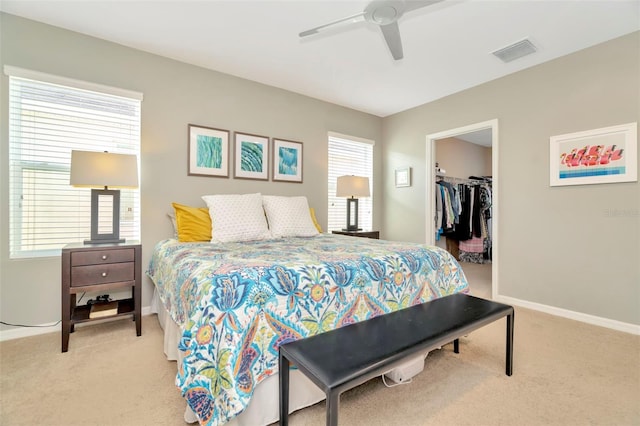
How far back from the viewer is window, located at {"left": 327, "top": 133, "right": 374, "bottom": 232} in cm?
418

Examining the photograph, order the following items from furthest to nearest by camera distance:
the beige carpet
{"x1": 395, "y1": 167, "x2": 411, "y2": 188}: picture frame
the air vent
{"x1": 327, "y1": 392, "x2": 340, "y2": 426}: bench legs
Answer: {"x1": 395, "y1": 167, "x2": 411, "y2": 188}: picture frame, the air vent, the beige carpet, {"x1": 327, "y1": 392, "x2": 340, "y2": 426}: bench legs

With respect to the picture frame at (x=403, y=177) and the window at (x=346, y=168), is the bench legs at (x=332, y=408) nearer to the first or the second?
the window at (x=346, y=168)

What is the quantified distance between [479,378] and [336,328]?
100 cm

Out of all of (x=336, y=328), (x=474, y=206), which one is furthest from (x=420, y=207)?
(x=336, y=328)

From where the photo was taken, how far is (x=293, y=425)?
1.36 m

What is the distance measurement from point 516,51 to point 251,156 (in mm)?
2875

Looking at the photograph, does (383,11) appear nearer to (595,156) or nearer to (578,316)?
(595,156)

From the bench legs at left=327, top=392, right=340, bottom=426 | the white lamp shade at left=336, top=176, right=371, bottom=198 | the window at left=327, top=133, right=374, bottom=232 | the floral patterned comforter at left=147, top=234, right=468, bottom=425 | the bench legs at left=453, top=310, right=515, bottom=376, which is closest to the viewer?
the bench legs at left=327, top=392, right=340, bottom=426

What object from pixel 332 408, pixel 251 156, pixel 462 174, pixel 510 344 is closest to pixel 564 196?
pixel 510 344

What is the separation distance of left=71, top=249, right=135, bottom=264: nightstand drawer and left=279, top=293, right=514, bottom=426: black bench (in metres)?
1.69

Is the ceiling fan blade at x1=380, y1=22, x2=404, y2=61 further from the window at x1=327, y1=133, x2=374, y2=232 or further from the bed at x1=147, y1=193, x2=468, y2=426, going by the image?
the window at x1=327, y1=133, x2=374, y2=232

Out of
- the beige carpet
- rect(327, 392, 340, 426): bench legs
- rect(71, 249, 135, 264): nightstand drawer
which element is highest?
rect(71, 249, 135, 264): nightstand drawer

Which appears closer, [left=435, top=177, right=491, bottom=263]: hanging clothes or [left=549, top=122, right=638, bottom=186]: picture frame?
[left=549, top=122, right=638, bottom=186]: picture frame

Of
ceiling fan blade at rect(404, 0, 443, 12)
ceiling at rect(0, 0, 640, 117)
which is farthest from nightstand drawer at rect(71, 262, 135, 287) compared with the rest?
ceiling fan blade at rect(404, 0, 443, 12)
